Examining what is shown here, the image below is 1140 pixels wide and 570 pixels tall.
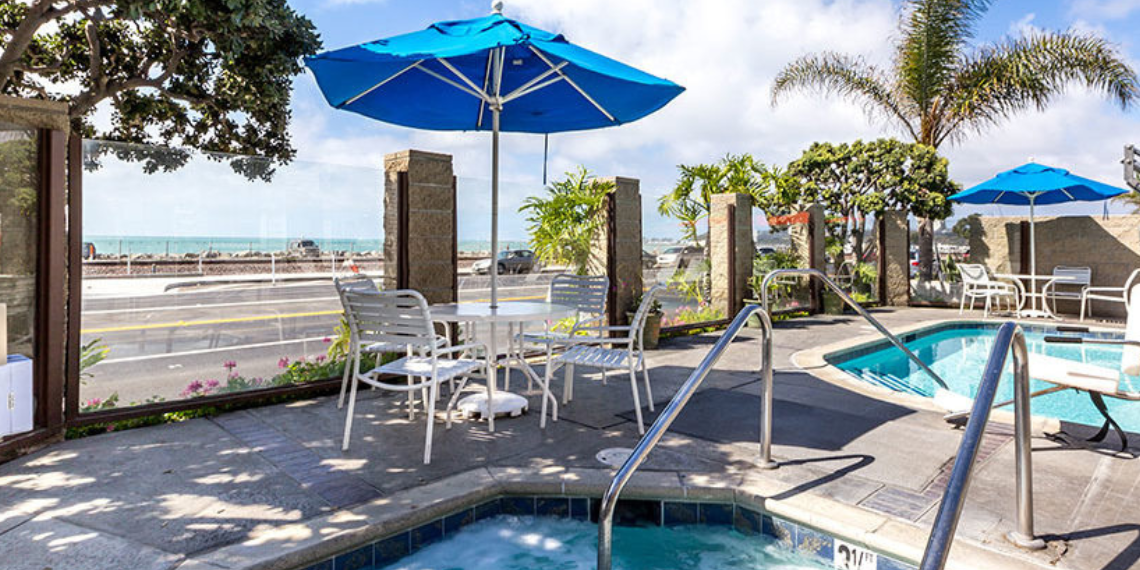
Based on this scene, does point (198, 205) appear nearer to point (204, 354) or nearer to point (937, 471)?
point (204, 354)

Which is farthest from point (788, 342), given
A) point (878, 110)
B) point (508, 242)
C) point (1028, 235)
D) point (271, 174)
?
point (878, 110)

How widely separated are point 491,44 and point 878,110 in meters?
13.6

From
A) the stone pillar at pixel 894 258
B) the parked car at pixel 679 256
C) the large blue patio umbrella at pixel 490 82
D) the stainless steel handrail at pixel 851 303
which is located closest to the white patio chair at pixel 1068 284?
the stone pillar at pixel 894 258

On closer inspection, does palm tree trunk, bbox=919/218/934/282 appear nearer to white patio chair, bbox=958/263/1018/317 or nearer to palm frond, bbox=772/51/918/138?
white patio chair, bbox=958/263/1018/317

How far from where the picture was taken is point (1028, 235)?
36.1 ft

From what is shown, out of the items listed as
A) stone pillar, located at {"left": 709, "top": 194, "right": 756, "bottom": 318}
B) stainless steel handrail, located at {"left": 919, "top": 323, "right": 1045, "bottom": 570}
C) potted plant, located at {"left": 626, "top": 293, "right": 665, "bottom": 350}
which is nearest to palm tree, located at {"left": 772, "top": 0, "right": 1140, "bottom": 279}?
stone pillar, located at {"left": 709, "top": 194, "right": 756, "bottom": 318}

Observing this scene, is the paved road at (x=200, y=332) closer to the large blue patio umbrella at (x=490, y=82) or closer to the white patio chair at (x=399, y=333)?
the white patio chair at (x=399, y=333)

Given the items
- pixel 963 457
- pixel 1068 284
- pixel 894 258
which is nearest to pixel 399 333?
pixel 963 457

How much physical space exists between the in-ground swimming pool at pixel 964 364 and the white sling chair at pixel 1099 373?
92 centimetres

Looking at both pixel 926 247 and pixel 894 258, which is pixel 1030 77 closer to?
pixel 926 247

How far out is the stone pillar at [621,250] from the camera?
694 cm

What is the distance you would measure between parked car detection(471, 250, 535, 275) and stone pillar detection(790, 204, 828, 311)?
536 centimetres

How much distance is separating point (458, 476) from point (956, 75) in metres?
14.5

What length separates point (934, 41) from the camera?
1290cm
